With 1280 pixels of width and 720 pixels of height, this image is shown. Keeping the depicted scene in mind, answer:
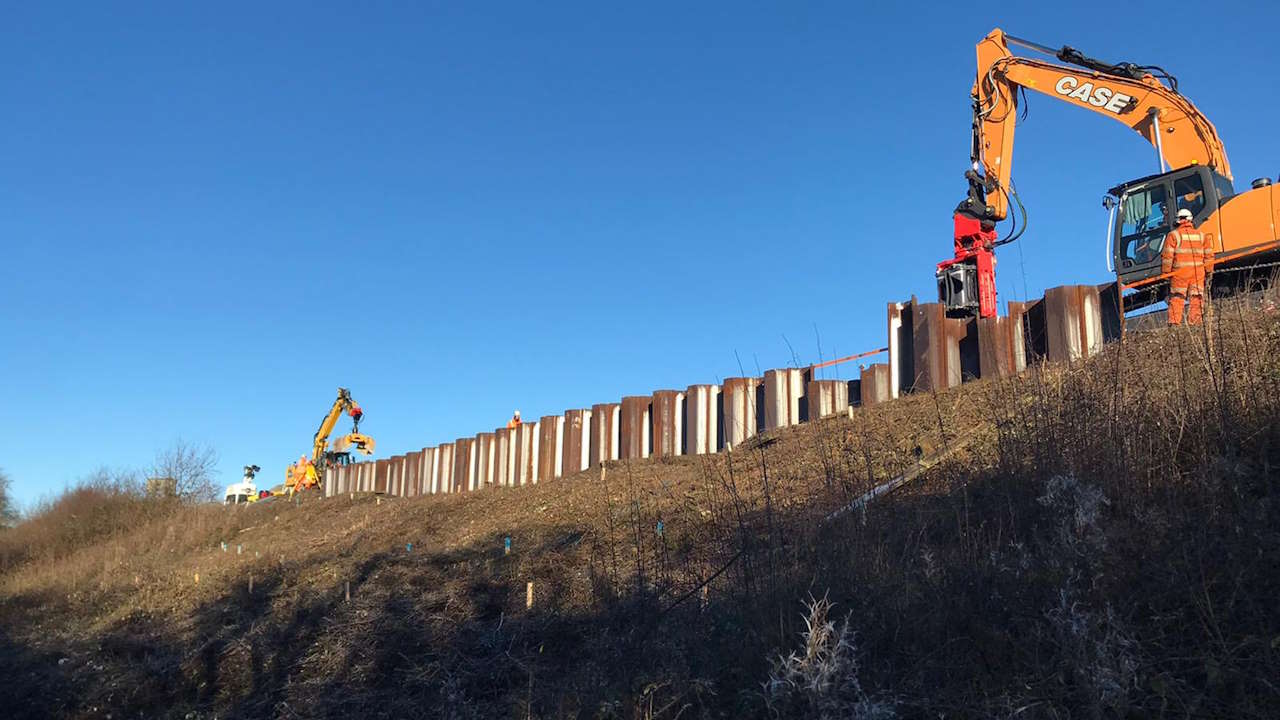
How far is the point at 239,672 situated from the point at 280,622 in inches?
37.7

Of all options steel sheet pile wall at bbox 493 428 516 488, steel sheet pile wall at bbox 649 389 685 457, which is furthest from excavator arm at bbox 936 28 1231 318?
steel sheet pile wall at bbox 493 428 516 488

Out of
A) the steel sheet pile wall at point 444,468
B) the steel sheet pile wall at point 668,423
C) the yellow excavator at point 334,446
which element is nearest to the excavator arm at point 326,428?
the yellow excavator at point 334,446

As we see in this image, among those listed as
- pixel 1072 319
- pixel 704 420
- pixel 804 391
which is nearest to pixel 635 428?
pixel 704 420

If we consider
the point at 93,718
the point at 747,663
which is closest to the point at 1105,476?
the point at 747,663

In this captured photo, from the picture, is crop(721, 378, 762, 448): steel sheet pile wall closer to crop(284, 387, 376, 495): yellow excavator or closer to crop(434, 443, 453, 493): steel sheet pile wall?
crop(434, 443, 453, 493): steel sheet pile wall

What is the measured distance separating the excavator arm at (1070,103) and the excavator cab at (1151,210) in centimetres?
76

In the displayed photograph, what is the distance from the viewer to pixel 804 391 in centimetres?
1542

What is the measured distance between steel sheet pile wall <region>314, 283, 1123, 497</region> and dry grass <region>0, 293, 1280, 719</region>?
4.78 ft

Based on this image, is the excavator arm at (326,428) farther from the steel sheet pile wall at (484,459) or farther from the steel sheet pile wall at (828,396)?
the steel sheet pile wall at (828,396)

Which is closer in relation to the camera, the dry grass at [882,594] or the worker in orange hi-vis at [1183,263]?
the dry grass at [882,594]

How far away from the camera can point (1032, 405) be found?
6832mm

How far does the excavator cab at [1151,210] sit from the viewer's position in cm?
1384

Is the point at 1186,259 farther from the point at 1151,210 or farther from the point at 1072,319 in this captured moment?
the point at 1151,210

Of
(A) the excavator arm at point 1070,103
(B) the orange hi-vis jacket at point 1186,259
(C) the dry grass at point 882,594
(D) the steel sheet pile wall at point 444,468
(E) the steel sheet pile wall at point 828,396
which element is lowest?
(C) the dry grass at point 882,594
